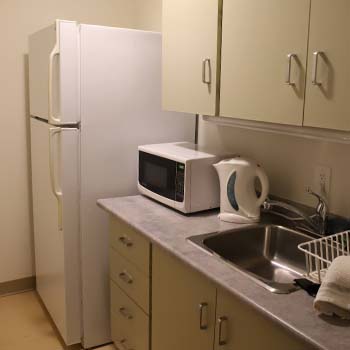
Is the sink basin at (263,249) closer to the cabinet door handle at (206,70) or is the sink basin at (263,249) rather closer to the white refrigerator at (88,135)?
the cabinet door handle at (206,70)

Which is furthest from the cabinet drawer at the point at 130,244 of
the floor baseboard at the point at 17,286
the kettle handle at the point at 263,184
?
the floor baseboard at the point at 17,286

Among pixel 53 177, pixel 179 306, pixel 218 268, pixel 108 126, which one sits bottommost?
pixel 179 306

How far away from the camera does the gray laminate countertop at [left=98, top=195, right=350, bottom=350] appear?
1.11 metres

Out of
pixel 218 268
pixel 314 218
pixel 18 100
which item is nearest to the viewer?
pixel 218 268

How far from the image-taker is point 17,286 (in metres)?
3.15

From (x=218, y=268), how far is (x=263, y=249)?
50cm

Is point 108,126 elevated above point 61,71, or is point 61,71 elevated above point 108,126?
point 61,71

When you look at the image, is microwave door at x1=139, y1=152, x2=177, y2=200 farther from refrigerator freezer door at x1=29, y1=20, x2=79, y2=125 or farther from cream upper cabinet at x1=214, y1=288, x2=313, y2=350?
cream upper cabinet at x1=214, y1=288, x2=313, y2=350

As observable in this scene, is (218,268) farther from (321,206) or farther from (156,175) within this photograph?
(156,175)

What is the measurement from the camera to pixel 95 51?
87.0 inches

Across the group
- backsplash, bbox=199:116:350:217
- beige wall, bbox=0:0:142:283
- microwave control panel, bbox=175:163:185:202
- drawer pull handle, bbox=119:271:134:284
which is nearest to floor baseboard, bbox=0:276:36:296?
beige wall, bbox=0:0:142:283

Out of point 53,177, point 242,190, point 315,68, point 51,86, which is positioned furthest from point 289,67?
point 53,177

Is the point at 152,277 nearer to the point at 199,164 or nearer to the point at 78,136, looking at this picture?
the point at 199,164

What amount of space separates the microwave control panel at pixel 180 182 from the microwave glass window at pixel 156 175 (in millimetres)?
94
